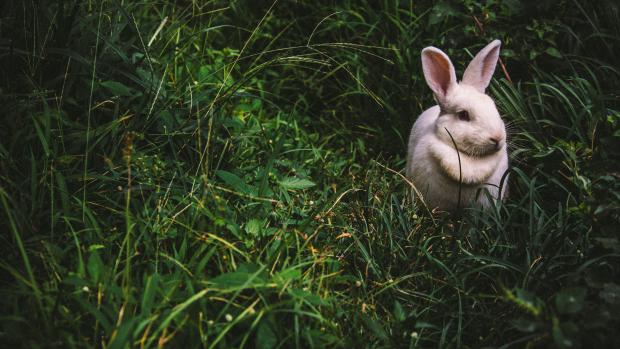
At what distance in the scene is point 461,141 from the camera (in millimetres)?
3217

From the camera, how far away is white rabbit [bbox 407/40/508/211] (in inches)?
125

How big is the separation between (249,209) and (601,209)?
1435mm

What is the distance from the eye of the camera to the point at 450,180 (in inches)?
129

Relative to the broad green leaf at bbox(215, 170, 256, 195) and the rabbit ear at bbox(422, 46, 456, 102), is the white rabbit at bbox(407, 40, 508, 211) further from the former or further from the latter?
the broad green leaf at bbox(215, 170, 256, 195)

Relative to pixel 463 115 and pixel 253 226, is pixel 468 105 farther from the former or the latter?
pixel 253 226

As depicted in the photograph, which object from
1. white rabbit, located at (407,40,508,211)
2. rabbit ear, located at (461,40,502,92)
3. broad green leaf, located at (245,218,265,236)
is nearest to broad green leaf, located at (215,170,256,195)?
broad green leaf, located at (245,218,265,236)

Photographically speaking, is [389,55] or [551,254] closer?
[551,254]

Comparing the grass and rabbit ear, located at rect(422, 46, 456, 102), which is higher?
rabbit ear, located at rect(422, 46, 456, 102)

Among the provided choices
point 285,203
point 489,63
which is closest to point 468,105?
point 489,63

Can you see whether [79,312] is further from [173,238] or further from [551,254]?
[551,254]

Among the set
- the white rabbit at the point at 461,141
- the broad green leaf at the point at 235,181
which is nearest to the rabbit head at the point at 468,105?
the white rabbit at the point at 461,141

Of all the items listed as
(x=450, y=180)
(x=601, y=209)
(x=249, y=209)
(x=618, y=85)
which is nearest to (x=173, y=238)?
(x=249, y=209)

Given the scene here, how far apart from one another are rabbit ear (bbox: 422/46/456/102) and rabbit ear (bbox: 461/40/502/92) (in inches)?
4.1

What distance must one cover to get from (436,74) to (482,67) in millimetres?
243
